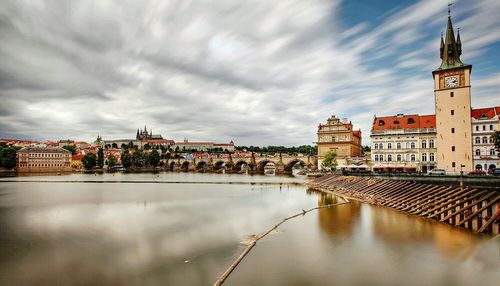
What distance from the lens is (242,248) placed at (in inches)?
630

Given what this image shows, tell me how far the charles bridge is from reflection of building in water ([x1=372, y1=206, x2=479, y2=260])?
217 feet

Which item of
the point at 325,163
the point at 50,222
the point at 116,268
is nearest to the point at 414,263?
the point at 116,268

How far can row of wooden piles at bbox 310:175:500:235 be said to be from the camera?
63.4 ft

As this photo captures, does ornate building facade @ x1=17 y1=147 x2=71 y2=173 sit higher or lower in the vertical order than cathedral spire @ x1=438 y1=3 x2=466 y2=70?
lower

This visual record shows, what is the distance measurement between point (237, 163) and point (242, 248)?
105 meters

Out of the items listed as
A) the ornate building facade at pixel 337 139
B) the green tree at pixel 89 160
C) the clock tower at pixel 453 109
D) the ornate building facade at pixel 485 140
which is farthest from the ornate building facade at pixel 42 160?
the ornate building facade at pixel 485 140

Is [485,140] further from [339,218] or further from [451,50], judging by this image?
[339,218]

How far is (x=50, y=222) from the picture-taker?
24656mm

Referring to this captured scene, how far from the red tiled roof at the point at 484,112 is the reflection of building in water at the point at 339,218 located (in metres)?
25.6

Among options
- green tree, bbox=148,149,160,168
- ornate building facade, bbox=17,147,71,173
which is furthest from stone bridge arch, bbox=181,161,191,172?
ornate building facade, bbox=17,147,71,173

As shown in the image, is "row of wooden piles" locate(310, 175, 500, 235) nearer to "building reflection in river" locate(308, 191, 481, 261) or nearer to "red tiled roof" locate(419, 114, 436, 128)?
"building reflection in river" locate(308, 191, 481, 261)

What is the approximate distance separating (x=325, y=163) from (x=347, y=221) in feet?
150

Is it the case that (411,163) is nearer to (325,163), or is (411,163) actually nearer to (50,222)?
(325,163)

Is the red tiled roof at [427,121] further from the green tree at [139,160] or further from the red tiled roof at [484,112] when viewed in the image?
the green tree at [139,160]
